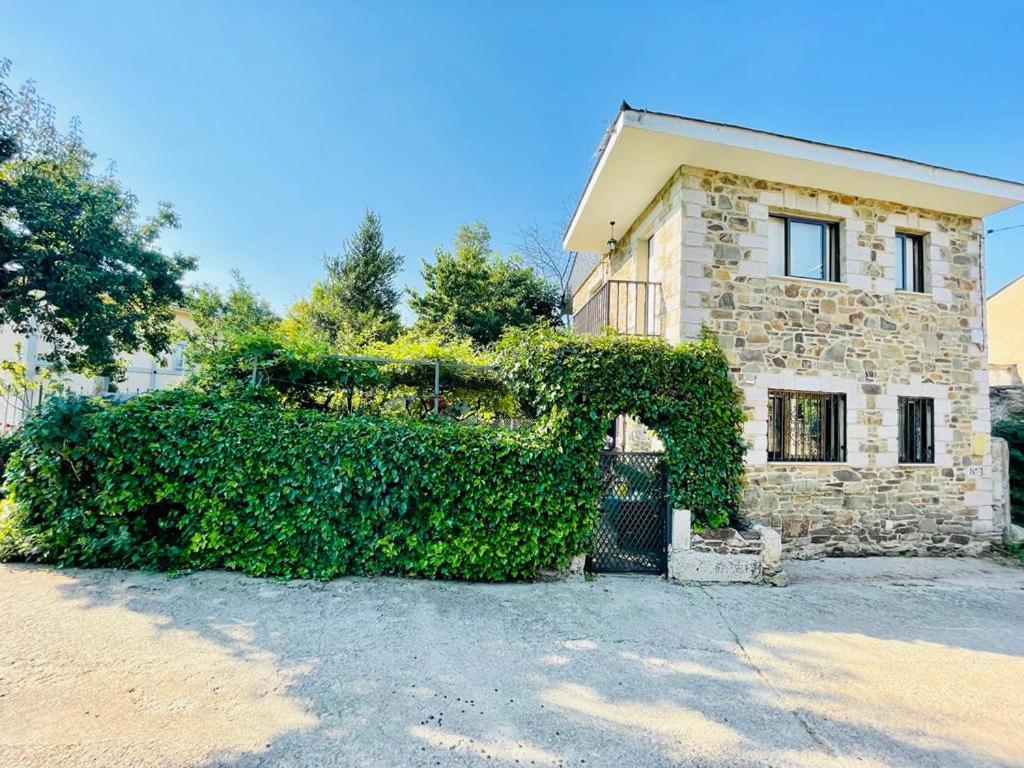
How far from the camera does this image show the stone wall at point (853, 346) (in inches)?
245

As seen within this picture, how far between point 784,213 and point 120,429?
909cm

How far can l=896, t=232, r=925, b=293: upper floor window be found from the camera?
23.1 feet

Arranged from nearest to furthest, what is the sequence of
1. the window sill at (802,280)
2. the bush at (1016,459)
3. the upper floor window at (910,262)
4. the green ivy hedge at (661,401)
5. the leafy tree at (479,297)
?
the green ivy hedge at (661,401)
the window sill at (802,280)
the upper floor window at (910,262)
the bush at (1016,459)
the leafy tree at (479,297)

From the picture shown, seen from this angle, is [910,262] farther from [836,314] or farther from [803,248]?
[803,248]

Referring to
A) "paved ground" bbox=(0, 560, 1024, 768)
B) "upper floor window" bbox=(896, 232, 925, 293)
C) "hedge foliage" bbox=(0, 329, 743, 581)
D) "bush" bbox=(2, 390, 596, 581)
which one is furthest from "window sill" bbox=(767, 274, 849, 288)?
"bush" bbox=(2, 390, 596, 581)

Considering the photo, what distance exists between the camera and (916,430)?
6836 millimetres

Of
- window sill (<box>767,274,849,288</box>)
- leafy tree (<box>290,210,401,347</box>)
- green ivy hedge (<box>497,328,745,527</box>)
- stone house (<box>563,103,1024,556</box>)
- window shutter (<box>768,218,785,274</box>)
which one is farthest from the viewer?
leafy tree (<box>290,210,401,347</box>)

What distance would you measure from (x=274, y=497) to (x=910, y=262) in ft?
32.8

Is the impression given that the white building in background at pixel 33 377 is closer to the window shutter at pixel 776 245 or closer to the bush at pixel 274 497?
the bush at pixel 274 497

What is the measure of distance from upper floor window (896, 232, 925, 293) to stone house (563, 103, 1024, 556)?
0.08ft

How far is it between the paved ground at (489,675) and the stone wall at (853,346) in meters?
1.86

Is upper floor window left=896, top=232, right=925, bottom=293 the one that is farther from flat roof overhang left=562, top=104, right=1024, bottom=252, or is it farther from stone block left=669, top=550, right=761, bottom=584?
stone block left=669, top=550, right=761, bottom=584

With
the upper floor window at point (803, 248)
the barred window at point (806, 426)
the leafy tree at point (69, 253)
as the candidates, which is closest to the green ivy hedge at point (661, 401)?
the barred window at point (806, 426)

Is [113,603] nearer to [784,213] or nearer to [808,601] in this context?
[808,601]
